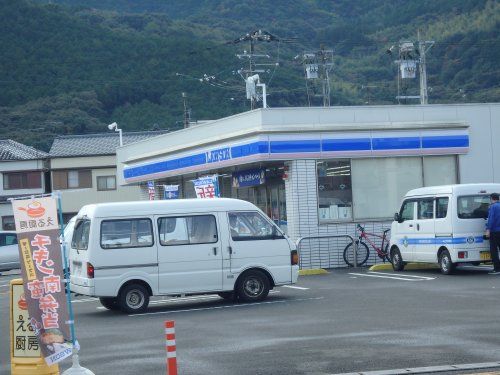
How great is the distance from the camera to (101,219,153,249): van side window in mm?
16672

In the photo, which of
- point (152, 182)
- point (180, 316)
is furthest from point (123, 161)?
point (180, 316)

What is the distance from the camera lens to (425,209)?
71.8 ft

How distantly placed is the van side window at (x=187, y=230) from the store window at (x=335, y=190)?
8813mm

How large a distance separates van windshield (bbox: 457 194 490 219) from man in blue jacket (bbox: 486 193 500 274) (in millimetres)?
327

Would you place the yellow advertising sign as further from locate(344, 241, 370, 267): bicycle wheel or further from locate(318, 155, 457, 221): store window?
locate(318, 155, 457, 221): store window

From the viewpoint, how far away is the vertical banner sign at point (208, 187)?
2774 centimetres

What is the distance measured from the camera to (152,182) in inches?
1412

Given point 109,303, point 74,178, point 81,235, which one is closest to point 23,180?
point 74,178

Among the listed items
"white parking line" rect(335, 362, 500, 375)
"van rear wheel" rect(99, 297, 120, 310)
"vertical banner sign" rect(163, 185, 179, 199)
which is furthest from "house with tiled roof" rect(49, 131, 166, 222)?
"white parking line" rect(335, 362, 500, 375)

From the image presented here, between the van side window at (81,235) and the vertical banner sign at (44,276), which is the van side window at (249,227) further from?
the vertical banner sign at (44,276)

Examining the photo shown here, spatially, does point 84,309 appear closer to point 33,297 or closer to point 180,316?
point 180,316

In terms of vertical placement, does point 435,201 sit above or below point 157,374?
above

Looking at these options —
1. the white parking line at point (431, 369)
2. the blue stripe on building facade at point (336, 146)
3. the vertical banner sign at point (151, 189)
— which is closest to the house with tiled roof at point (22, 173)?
the vertical banner sign at point (151, 189)

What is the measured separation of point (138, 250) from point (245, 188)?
13534mm
